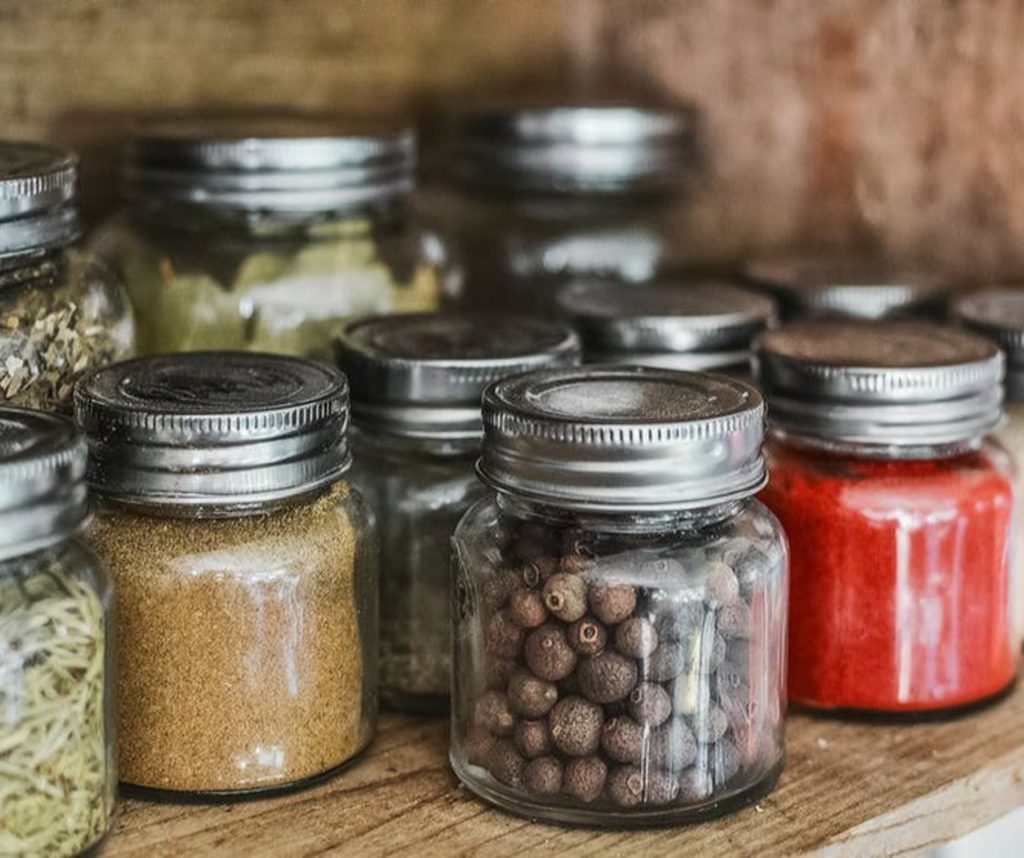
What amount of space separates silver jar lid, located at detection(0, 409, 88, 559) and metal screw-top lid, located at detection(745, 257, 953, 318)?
657 mm

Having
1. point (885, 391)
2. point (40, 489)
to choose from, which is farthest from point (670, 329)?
point (40, 489)

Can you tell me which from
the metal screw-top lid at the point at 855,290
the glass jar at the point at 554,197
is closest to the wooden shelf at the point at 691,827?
the metal screw-top lid at the point at 855,290

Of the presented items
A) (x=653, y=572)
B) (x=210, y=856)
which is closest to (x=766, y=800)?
A: (x=653, y=572)

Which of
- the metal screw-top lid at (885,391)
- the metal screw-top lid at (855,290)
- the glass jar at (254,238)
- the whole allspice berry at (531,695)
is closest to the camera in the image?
the whole allspice berry at (531,695)

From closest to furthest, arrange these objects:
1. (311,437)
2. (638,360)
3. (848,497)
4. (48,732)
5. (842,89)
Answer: (48,732), (311,437), (848,497), (638,360), (842,89)

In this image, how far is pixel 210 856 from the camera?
910 mm

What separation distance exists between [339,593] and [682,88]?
781mm

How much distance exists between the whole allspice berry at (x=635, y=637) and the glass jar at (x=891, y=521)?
0.20m

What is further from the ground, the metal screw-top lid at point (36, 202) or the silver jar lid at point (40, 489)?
the metal screw-top lid at point (36, 202)

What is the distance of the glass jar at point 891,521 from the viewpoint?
1058mm

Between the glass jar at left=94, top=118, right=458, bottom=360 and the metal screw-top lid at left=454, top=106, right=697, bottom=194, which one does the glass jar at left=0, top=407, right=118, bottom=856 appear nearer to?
the glass jar at left=94, top=118, right=458, bottom=360

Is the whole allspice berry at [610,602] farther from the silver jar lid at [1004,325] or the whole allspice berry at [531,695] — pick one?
the silver jar lid at [1004,325]

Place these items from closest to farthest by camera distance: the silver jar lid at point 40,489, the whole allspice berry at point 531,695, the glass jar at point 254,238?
the silver jar lid at point 40,489
the whole allspice berry at point 531,695
the glass jar at point 254,238

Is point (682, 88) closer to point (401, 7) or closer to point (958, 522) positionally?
point (401, 7)
